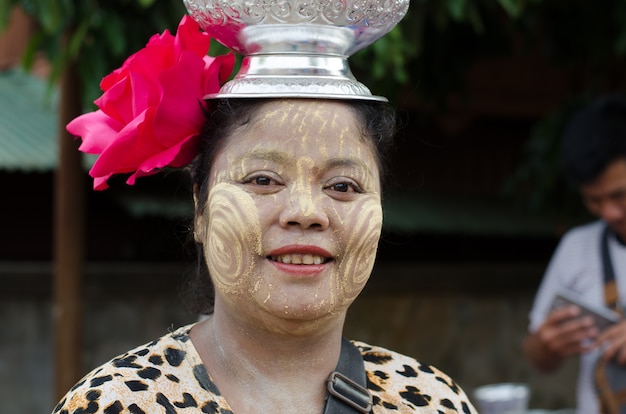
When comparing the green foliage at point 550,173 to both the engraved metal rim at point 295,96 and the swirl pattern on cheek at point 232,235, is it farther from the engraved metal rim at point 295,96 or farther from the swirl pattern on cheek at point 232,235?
the swirl pattern on cheek at point 232,235

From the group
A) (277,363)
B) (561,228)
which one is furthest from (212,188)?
(561,228)

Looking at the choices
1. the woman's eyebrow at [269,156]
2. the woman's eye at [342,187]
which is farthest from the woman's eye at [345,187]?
the woman's eyebrow at [269,156]

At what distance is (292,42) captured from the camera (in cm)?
223

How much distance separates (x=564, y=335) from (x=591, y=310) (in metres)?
0.15

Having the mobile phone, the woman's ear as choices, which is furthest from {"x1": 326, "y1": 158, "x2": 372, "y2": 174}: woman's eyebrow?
the mobile phone

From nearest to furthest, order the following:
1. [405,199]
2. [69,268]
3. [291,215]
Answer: [291,215] → [69,268] → [405,199]

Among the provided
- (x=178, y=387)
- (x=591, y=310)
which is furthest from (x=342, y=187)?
(x=591, y=310)

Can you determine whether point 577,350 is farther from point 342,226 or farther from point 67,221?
point 67,221

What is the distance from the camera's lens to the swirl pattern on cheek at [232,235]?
2148 mm

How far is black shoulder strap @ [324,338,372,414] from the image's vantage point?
2.25 meters

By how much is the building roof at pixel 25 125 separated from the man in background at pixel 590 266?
3.47 metres

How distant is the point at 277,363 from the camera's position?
2.25 m

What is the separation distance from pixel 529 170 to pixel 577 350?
3.17 metres

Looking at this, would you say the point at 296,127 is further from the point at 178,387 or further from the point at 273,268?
the point at 178,387
